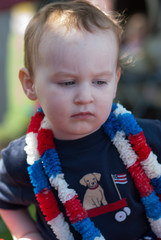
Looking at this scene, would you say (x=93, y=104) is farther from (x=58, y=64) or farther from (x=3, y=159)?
(x=3, y=159)

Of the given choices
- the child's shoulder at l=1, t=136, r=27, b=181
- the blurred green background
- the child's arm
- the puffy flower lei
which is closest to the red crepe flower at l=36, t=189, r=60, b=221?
the puffy flower lei

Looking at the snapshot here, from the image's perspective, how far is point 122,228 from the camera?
1.48 m

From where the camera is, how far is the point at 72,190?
4.72 feet

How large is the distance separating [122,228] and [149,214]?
0.45 ft

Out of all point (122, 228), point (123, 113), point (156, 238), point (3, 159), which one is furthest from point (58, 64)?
point (156, 238)

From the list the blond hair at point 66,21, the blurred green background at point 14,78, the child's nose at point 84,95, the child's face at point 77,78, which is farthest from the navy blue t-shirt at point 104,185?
the blurred green background at point 14,78

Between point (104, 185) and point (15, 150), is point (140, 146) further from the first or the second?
point (15, 150)

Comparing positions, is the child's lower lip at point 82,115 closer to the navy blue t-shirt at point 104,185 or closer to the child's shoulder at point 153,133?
the navy blue t-shirt at point 104,185

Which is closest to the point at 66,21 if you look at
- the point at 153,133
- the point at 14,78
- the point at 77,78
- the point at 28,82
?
the point at 77,78

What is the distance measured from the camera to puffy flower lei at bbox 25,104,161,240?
1431 millimetres

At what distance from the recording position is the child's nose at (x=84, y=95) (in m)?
1.30

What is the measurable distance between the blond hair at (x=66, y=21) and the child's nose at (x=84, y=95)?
227 millimetres

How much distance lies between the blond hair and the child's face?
0.04 meters

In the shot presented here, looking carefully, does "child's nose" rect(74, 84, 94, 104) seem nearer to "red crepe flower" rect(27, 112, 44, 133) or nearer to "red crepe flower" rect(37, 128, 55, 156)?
"red crepe flower" rect(37, 128, 55, 156)
